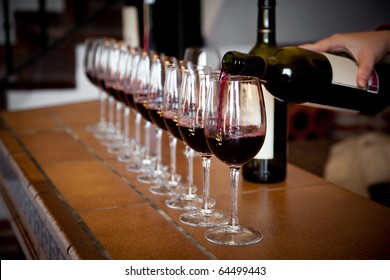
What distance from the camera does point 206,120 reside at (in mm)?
977

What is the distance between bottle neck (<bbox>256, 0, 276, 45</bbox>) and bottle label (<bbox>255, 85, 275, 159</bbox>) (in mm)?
119

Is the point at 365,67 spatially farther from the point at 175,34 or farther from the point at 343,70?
the point at 175,34

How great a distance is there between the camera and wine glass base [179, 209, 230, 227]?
1.07 meters

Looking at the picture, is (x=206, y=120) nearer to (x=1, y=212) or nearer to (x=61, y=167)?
(x=61, y=167)

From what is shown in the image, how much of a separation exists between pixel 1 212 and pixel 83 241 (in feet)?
5.92

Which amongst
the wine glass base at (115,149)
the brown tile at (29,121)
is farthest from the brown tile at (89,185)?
the brown tile at (29,121)

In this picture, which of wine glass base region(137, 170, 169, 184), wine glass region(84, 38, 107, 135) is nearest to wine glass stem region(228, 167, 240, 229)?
wine glass base region(137, 170, 169, 184)

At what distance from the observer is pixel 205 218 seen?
110cm

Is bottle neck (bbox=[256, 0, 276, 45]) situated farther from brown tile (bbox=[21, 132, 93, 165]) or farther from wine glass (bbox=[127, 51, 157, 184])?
brown tile (bbox=[21, 132, 93, 165])

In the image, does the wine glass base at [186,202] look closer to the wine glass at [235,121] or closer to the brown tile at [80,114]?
the wine glass at [235,121]

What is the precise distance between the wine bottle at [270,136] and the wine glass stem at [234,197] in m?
0.32

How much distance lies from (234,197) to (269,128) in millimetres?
367
